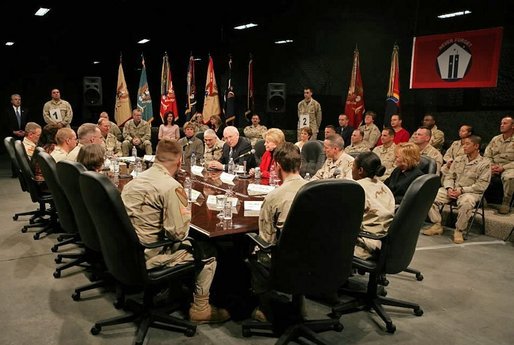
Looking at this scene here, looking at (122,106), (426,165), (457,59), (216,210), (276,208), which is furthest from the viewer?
(122,106)

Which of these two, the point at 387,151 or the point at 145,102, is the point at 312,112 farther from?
the point at 145,102

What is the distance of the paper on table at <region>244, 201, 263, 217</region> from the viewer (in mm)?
3023

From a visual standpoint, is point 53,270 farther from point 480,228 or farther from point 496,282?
point 480,228

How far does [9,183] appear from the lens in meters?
7.84

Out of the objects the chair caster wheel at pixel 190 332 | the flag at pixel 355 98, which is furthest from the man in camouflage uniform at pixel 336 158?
the flag at pixel 355 98

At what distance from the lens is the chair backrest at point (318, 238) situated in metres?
2.15

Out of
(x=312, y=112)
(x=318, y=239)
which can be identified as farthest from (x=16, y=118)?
(x=318, y=239)

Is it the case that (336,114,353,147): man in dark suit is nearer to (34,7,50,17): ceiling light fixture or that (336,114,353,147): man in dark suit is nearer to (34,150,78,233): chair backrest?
(34,150,78,233): chair backrest

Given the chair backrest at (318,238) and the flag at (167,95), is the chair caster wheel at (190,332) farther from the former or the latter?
the flag at (167,95)

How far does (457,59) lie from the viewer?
708cm

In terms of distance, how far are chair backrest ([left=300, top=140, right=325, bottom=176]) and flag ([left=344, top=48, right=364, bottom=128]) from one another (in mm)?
3888

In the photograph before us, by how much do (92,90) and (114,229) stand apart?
862 centimetres

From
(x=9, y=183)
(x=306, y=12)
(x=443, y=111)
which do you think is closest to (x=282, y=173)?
(x=443, y=111)

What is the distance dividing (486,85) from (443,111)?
0.98m
